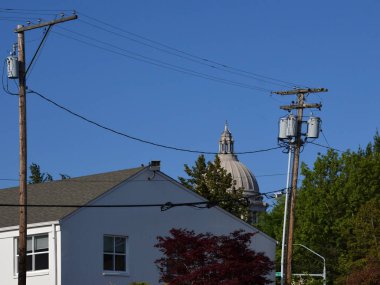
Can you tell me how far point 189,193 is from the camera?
46.5m

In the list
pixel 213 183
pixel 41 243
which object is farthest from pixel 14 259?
pixel 213 183

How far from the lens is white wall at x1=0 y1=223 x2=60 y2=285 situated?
39.1m

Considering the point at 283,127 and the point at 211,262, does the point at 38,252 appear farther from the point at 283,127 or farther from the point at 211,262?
the point at 283,127

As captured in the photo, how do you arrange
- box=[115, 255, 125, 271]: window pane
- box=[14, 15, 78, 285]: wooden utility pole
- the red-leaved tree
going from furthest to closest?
box=[115, 255, 125, 271]: window pane → the red-leaved tree → box=[14, 15, 78, 285]: wooden utility pole

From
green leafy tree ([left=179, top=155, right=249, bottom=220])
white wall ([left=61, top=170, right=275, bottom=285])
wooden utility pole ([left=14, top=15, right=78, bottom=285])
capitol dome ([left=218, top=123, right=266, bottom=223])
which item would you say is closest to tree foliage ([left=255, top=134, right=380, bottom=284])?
green leafy tree ([left=179, top=155, right=249, bottom=220])

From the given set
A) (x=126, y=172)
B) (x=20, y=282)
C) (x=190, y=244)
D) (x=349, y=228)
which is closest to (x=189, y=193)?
(x=126, y=172)

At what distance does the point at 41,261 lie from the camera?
3981cm

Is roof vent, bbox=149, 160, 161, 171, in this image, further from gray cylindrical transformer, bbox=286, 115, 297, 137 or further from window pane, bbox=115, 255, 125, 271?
gray cylindrical transformer, bbox=286, 115, 297, 137

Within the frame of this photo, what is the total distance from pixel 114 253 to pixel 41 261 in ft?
11.0

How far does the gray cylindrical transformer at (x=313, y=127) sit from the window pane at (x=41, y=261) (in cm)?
1243

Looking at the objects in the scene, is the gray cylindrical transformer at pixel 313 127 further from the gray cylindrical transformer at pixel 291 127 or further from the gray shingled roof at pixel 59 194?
the gray shingled roof at pixel 59 194

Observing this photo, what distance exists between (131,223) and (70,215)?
156 inches

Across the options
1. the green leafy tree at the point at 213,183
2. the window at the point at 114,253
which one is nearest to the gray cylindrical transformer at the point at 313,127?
the window at the point at 114,253

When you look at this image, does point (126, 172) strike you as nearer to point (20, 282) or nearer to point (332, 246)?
point (20, 282)
